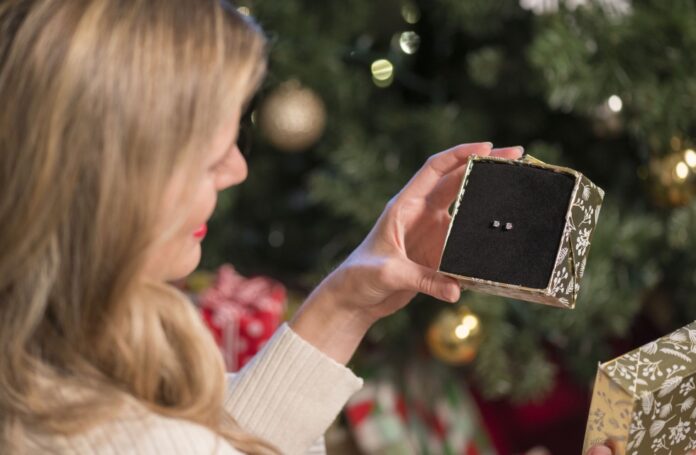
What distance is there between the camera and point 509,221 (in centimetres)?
88

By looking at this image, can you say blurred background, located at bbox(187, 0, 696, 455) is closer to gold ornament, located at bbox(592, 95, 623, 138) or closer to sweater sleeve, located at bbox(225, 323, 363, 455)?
gold ornament, located at bbox(592, 95, 623, 138)

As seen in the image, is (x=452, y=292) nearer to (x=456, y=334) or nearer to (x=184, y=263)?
(x=184, y=263)

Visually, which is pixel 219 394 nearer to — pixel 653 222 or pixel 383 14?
pixel 653 222

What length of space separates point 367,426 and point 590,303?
499 mm

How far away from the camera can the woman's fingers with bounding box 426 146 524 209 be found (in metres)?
0.94

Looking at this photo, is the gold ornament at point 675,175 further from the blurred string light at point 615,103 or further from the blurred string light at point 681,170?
the blurred string light at point 615,103

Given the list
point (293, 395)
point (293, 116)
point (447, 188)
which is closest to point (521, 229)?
point (447, 188)

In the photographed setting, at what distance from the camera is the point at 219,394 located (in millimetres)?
790

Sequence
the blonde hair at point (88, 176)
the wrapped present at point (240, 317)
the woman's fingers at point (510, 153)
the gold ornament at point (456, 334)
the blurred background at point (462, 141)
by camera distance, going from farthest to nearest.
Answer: the wrapped present at point (240, 317) → the gold ornament at point (456, 334) → the blurred background at point (462, 141) → the woman's fingers at point (510, 153) → the blonde hair at point (88, 176)

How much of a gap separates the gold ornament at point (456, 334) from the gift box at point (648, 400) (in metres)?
0.60

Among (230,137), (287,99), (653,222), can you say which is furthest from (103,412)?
(653,222)

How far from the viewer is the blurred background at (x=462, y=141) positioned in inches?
52.9

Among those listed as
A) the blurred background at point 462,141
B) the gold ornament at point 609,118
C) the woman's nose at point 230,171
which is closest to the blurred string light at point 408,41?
the blurred background at point 462,141

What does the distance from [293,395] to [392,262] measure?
0.64 ft
